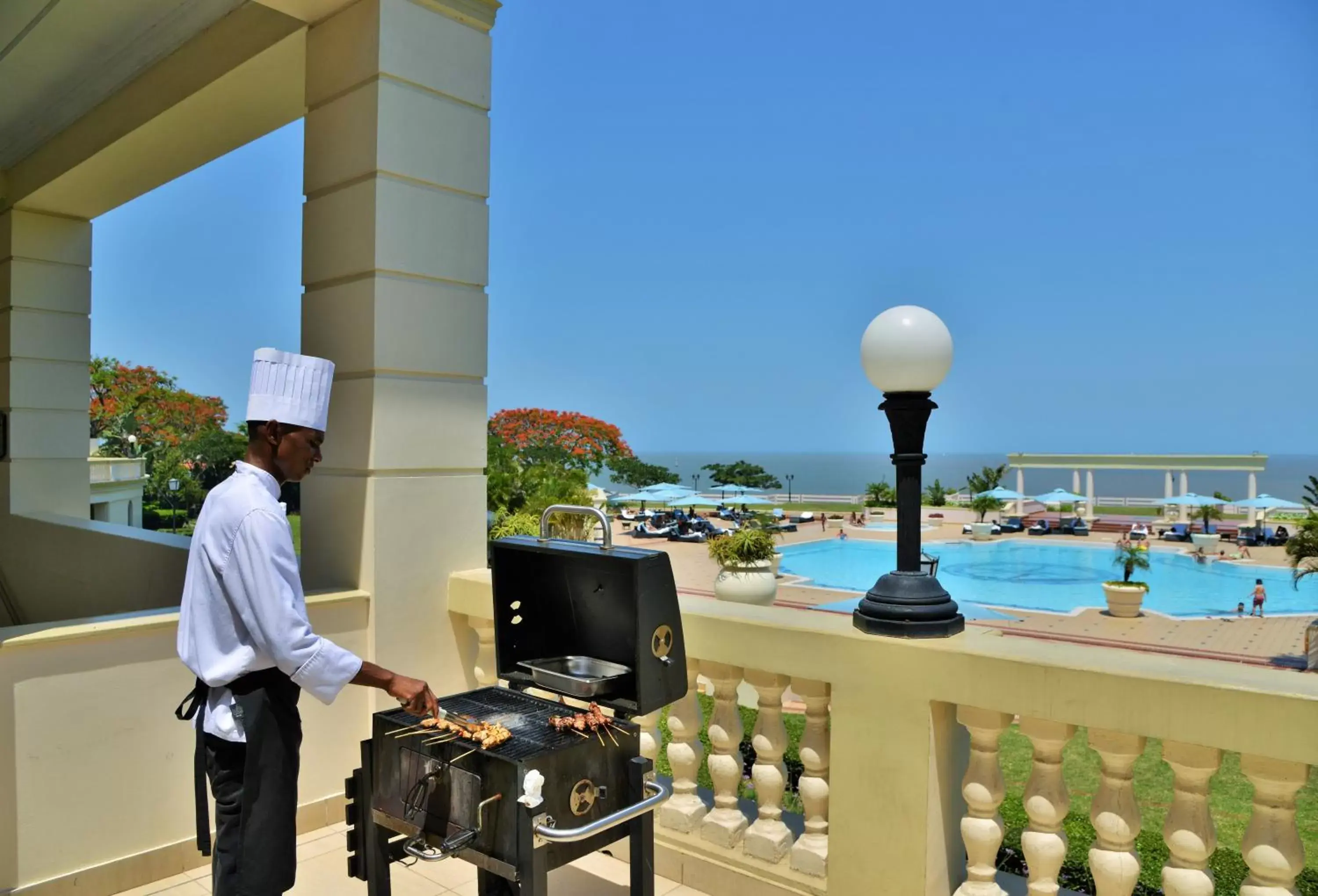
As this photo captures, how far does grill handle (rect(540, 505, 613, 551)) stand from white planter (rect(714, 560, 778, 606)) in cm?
1135

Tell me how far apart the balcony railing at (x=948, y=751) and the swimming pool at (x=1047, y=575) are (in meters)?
17.0

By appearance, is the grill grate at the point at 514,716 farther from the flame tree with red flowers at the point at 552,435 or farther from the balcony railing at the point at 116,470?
the flame tree with red flowers at the point at 552,435

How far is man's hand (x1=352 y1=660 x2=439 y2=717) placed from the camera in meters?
2.18

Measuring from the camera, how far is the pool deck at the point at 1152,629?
51.6ft

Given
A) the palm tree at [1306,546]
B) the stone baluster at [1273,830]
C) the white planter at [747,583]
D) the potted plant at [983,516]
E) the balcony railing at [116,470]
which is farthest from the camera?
the potted plant at [983,516]

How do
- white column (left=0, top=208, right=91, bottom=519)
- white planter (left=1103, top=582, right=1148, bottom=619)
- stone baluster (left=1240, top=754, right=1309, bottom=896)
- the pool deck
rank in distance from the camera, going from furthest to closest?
white planter (left=1103, top=582, right=1148, bottom=619) → the pool deck → white column (left=0, top=208, right=91, bottom=519) → stone baluster (left=1240, top=754, right=1309, bottom=896)

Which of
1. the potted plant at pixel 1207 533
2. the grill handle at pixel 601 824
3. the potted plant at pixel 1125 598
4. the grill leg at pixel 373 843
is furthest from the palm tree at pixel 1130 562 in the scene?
the grill leg at pixel 373 843

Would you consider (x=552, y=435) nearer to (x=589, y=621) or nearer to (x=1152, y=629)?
(x=1152, y=629)

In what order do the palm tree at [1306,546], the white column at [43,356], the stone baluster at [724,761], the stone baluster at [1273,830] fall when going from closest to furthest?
1. the stone baluster at [1273,830]
2. the stone baluster at [724,761]
3. the white column at [43,356]
4. the palm tree at [1306,546]

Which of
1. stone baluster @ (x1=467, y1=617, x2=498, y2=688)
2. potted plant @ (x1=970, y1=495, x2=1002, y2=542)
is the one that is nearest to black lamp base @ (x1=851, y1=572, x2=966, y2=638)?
stone baluster @ (x1=467, y1=617, x2=498, y2=688)

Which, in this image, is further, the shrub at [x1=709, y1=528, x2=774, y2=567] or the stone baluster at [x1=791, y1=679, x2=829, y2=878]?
the shrub at [x1=709, y1=528, x2=774, y2=567]

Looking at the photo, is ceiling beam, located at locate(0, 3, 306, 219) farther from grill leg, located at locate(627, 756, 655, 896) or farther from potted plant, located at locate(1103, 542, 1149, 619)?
potted plant, located at locate(1103, 542, 1149, 619)

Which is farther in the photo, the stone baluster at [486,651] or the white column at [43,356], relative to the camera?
the white column at [43,356]

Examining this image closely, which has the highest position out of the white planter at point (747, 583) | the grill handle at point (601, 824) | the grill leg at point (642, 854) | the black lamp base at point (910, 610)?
the black lamp base at point (910, 610)
